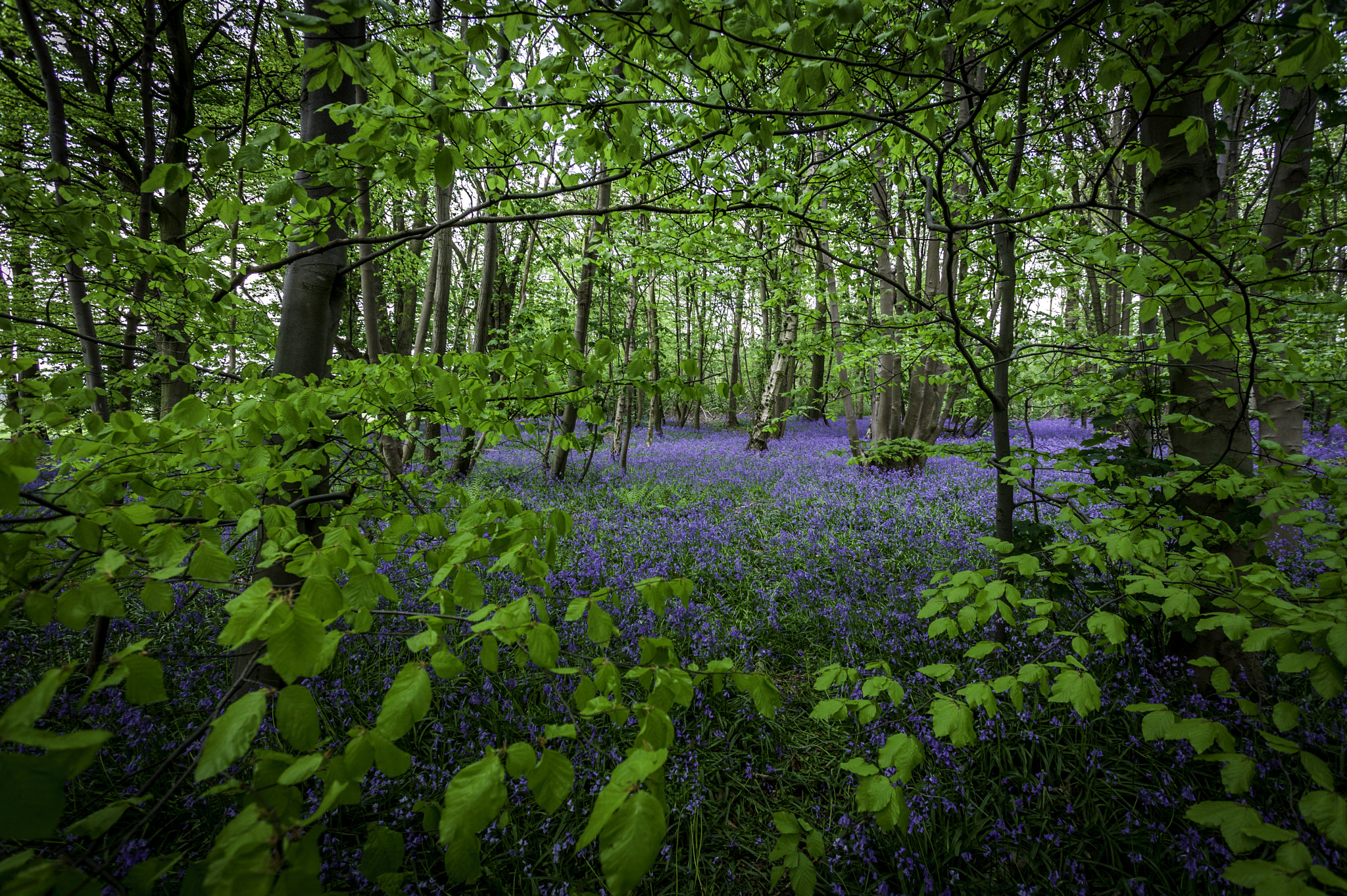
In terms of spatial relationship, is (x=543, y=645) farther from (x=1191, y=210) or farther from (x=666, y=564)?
(x=1191, y=210)

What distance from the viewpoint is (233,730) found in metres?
0.99

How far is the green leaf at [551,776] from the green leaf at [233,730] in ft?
1.89

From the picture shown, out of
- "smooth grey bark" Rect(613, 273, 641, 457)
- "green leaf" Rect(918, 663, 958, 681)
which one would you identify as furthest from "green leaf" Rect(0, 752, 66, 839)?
"smooth grey bark" Rect(613, 273, 641, 457)

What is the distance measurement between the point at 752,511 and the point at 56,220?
6.70 metres

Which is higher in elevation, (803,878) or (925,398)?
(925,398)

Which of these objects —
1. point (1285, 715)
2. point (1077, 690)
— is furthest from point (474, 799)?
point (1285, 715)

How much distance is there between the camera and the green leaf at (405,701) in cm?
110

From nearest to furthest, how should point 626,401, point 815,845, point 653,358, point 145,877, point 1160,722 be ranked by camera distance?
point 145,877 → point 815,845 → point 1160,722 → point 653,358 → point 626,401

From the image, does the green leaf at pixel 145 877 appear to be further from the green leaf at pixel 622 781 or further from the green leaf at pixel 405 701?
the green leaf at pixel 622 781

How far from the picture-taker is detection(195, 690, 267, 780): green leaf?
953mm

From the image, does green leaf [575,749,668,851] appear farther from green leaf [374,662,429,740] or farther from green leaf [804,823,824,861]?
green leaf [804,823,824,861]

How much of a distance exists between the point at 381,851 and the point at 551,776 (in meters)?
0.53

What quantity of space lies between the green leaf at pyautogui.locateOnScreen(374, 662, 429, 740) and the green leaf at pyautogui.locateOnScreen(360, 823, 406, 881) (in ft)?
0.91

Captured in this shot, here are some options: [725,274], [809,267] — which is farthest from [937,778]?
[725,274]
